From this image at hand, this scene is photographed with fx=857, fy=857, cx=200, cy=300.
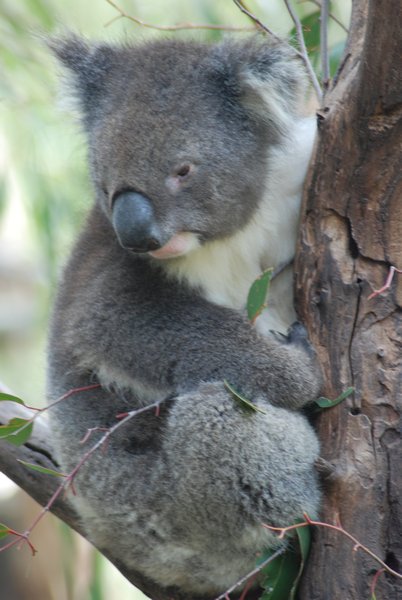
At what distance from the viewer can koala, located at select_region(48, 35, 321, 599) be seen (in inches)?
97.0

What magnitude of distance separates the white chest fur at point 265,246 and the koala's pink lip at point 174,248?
4.0 inches

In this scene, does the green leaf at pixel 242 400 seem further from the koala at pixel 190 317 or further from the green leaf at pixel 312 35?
the green leaf at pixel 312 35

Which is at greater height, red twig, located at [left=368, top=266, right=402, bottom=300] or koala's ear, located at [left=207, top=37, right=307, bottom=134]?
koala's ear, located at [left=207, top=37, right=307, bottom=134]

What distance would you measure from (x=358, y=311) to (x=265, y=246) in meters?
0.46

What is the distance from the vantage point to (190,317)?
265 centimetres

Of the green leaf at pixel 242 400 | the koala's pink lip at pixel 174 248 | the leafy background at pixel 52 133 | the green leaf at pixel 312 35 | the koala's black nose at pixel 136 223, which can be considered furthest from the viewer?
the leafy background at pixel 52 133

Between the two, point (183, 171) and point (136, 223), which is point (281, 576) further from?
point (183, 171)

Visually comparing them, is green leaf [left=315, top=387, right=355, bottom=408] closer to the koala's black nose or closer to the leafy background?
the koala's black nose

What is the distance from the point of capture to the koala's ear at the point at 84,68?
284 centimetres

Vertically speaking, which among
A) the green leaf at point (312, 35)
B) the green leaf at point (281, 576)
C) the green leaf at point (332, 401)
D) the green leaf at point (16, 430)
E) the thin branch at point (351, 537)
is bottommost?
the green leaf at point (281, 576)

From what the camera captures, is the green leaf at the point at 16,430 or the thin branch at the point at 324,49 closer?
the green leaf at the point at 16,430

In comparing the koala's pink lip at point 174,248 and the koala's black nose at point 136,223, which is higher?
the koala's black nose at point 136,223

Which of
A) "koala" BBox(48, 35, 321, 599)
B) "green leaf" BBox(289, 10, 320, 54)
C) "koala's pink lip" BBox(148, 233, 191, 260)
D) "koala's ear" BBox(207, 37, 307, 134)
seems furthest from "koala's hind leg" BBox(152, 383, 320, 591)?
"green leaf" BBox(289, 10, 320, 54)

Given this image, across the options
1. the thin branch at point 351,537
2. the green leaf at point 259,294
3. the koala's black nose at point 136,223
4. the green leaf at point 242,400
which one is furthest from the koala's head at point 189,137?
the thin branch at point 351,537
